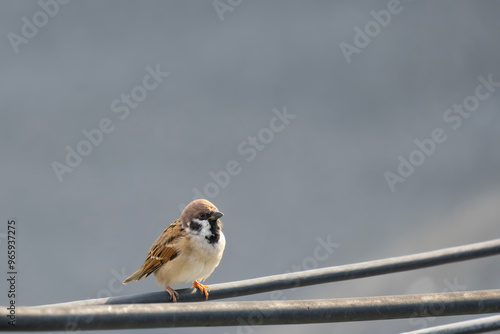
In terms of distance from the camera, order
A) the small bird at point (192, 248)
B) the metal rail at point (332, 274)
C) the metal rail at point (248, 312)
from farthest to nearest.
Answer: the small bird at point (192, 248)
the metal rail at point (332, 274)
the metal rail at point (248, 312)

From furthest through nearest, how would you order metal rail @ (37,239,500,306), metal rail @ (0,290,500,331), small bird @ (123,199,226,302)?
small bird @ (123,199,226,302) → metal rail @ (37,239,500,306) → metal rail @ (0,290,500,331)

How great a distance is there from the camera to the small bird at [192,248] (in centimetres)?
196

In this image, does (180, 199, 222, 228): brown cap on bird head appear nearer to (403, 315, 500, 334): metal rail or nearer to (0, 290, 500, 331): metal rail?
(403, 315, 500, 334): metal rail

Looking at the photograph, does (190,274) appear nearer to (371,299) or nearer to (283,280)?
(283,280)

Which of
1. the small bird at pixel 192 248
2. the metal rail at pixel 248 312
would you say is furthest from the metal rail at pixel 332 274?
the small bird at pixel 192 248

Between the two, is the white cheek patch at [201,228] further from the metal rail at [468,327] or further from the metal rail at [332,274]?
the metal rail at [468,327]

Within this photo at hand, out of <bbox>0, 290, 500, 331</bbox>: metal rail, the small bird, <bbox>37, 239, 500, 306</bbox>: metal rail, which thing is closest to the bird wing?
the small bird

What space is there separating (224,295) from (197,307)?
51 centimetres

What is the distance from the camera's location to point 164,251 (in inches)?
79.4

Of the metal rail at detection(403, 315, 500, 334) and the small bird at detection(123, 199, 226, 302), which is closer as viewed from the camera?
the metal rail at detection(403, 315, 500, 334)

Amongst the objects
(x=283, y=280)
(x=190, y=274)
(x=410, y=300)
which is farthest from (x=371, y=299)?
(x=190, y=274)

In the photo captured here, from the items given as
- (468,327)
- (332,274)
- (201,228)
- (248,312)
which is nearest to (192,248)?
(201,228)

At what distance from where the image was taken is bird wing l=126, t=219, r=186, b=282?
6.57ft

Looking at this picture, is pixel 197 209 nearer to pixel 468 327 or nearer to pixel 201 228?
pixel 201 228
